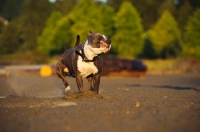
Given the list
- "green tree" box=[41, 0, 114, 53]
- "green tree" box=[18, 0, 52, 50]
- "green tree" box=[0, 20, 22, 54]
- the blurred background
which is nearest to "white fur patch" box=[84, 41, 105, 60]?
the blurred background

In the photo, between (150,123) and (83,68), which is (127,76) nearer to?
(83,68)

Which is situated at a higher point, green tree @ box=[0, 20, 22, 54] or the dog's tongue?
the dog's tongue

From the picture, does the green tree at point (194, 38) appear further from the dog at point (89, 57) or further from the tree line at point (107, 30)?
the dog at point (89, 57)

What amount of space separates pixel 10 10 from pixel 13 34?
44.4 ft

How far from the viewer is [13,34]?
6656 cm

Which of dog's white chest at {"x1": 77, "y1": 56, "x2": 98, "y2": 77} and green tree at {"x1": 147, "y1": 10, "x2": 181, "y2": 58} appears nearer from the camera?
dog's white chest at {"x1": 77, "y1": 56, "x2": 98, "y2": 77}

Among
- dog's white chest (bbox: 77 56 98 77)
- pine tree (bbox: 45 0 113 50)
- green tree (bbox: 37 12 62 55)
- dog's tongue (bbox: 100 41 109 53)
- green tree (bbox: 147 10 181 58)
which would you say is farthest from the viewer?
green tree (bbox: 37 12 62 55)

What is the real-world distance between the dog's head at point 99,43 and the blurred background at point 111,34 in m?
23.6

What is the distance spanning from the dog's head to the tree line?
27.2 metres

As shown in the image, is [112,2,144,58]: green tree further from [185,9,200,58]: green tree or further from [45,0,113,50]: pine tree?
[185,9,200,58]: green tree

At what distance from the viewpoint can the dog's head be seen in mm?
7656

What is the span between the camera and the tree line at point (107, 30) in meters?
45.7

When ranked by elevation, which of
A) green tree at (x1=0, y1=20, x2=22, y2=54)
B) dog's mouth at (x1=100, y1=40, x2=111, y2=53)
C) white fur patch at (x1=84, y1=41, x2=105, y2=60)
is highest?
dog's mouth at (x1=100, y1=40, x2=111, y2=53)

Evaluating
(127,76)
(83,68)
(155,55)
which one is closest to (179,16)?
(155,55)
